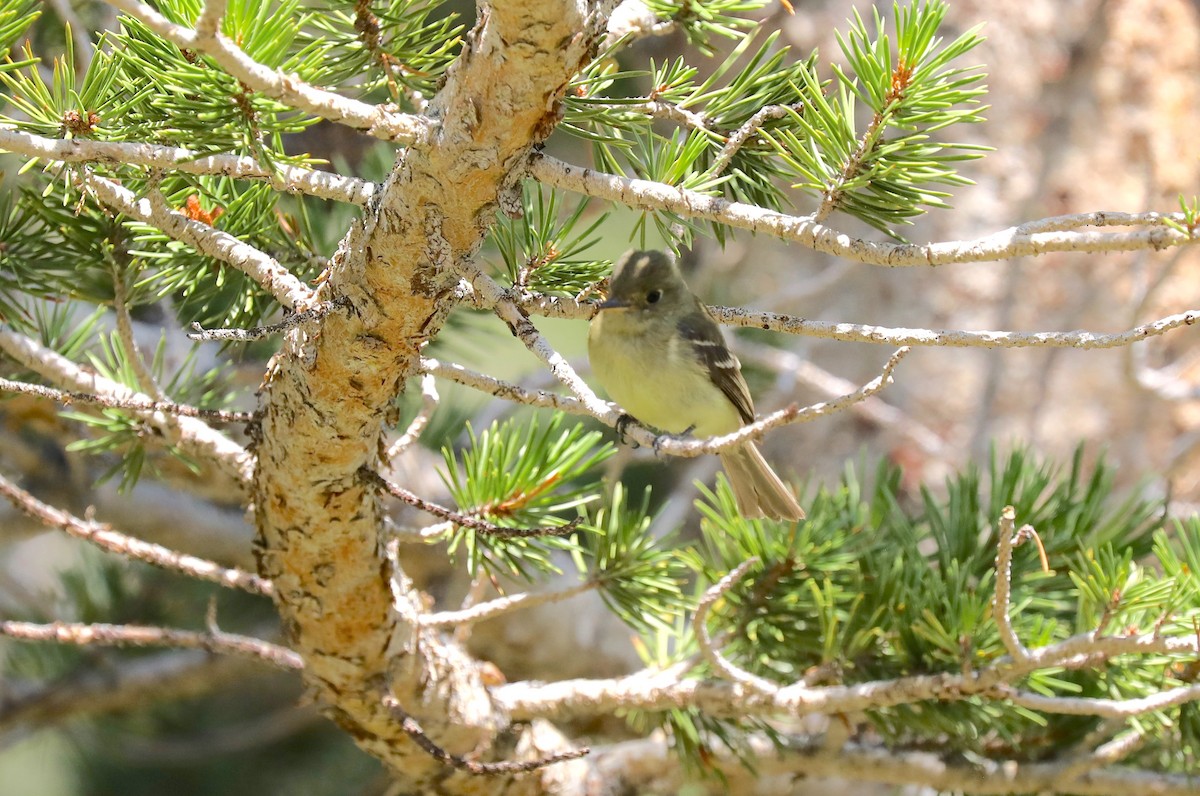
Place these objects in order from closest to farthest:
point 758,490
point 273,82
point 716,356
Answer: point 273,82 < point 758,490 < point 716,356

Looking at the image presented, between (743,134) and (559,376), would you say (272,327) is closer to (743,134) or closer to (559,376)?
(559,376)

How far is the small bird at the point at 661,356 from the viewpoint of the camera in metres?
2.92

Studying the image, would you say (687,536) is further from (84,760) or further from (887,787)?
(84,760)

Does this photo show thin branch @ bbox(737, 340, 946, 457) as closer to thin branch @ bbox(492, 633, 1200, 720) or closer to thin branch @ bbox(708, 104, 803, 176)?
thin branch @ bbox(492, 633, 1200, 720)

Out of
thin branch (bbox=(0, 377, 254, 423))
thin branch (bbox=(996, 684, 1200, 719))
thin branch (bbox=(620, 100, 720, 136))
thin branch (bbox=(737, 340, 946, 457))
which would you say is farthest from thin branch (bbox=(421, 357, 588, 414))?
thin branch (bbox=(737, 340, 946, 457))

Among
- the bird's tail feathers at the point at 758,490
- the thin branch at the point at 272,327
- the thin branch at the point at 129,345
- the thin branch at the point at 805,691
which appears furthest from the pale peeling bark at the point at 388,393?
the bird's tail feathers at the point at 758,490

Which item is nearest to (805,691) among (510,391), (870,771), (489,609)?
(870,771)

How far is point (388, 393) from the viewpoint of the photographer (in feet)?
5.13

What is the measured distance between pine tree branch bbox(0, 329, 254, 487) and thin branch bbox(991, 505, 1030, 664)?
1.18 meters

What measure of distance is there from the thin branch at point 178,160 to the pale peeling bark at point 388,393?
0.06 m

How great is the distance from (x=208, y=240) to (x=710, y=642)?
42.6 inches

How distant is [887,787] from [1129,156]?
251cm

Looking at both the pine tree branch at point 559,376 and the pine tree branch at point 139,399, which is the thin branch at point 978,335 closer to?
the pine tree branch at point 559,376

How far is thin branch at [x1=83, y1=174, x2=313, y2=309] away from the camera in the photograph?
151 cm
